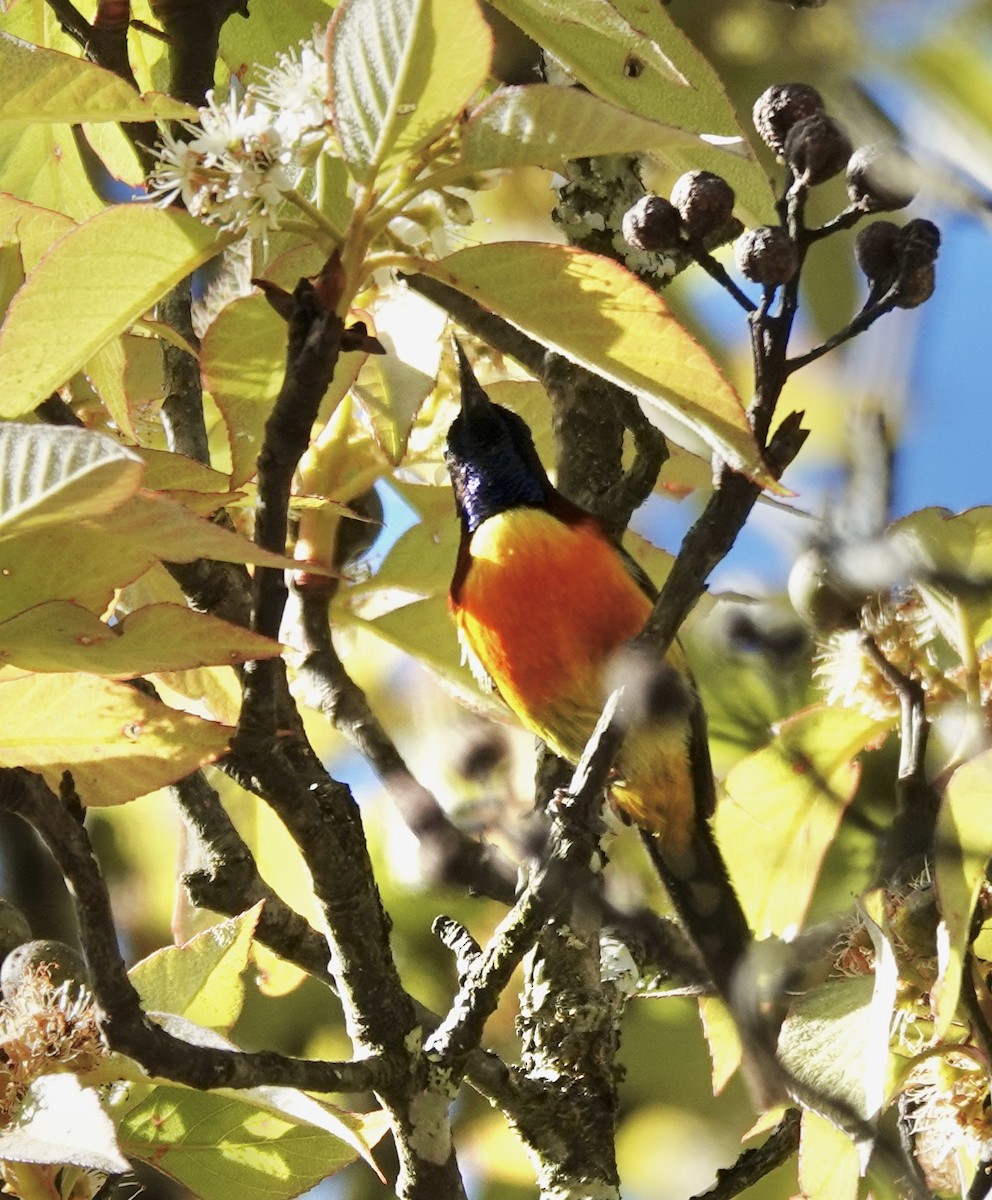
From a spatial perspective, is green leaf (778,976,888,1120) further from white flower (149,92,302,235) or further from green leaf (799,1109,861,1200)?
white flower (149,92,302,235)

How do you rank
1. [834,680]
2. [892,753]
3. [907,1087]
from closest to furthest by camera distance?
1. [907,1087]
2. [834,680]
3. [892,753]

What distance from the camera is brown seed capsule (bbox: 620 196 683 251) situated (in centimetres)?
87

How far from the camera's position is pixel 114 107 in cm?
82

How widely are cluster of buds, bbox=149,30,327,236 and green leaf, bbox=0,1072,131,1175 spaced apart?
494 mm

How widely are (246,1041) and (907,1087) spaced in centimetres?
132

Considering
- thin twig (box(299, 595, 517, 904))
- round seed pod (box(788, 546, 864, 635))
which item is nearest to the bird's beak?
thin twig (box(299, 595, 517, 904))

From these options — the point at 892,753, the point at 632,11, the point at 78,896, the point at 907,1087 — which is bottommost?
the point at 907,1087

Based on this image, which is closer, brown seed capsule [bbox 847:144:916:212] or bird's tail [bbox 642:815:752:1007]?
brown seed capsule [bbox 847:144:916:212]

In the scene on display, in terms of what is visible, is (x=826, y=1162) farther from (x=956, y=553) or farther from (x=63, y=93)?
(x=63, y=93)

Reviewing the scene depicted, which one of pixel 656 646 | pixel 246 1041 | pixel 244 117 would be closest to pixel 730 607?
pixel 656 646

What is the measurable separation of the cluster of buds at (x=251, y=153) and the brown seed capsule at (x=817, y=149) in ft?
0.87

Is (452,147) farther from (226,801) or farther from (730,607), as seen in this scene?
(226,801)

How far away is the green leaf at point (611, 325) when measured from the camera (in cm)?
77

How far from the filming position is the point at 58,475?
642 mm
